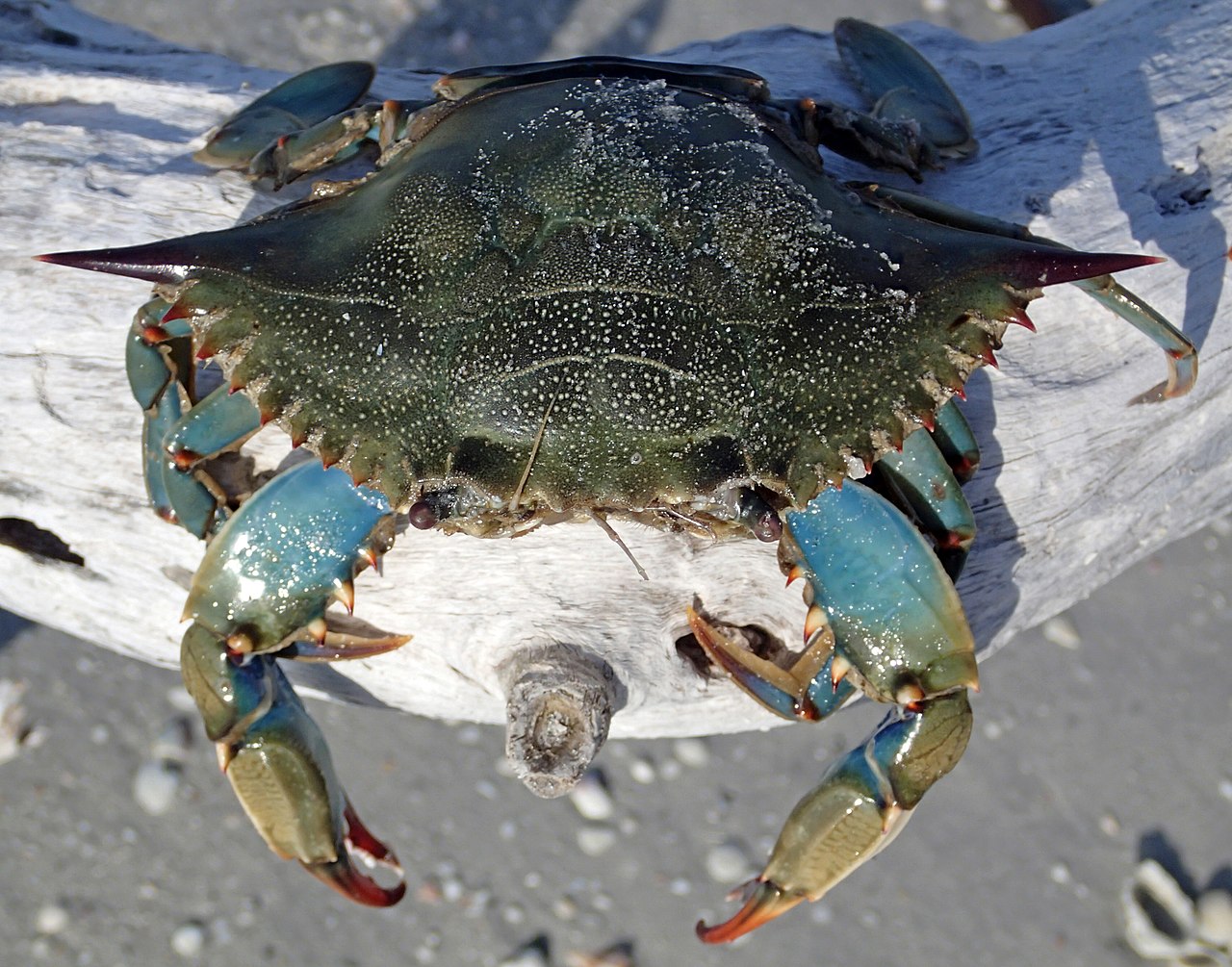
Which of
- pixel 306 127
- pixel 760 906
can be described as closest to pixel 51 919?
pixel 760 906

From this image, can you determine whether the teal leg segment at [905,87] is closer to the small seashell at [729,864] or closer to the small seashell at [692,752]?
the small seashell at [692,752]

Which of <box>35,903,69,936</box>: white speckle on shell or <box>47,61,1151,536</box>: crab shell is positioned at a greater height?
<box>47,61,1151,536</box>: crab shell

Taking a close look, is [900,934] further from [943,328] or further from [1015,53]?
[1015,53]

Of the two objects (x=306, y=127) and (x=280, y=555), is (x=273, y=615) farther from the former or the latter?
(x=306, y=127)

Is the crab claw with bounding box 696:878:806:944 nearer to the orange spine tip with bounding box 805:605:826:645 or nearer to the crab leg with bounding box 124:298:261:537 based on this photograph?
the orange spine tip with bounding box 805:605:826:645

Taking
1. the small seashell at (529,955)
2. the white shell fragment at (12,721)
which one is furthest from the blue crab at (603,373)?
the white shell fragment at (12,721)

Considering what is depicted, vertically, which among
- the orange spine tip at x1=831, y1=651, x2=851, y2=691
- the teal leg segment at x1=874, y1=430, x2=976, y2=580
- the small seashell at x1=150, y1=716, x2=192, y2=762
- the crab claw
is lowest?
the small seashell at x1=150, y1=716, x2=192, y2=762

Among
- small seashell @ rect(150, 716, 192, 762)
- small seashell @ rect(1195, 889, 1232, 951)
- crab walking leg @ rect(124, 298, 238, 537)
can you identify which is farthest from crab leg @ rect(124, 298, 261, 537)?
small seashell @ rect(1195, 889, 1232, 951)

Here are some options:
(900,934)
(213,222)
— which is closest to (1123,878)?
(900,934)
